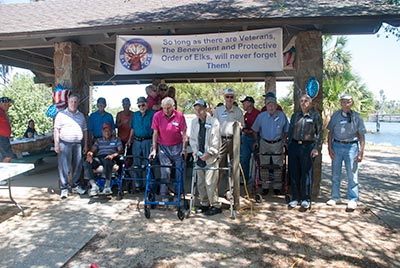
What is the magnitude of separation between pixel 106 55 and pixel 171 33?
16.0 feet

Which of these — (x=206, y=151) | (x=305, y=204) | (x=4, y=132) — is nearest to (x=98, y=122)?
(x=4, y=132)

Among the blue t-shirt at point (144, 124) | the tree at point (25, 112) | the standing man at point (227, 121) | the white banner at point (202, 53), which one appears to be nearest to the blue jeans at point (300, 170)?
the standing man at point (227, 121)

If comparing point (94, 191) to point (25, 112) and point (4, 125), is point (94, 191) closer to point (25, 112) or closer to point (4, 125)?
point (4, 125)

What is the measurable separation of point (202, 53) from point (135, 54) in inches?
49.4

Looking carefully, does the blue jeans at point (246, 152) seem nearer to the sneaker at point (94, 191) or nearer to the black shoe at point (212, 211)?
the black shoe at point (212, 211)

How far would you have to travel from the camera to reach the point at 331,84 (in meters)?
14.8

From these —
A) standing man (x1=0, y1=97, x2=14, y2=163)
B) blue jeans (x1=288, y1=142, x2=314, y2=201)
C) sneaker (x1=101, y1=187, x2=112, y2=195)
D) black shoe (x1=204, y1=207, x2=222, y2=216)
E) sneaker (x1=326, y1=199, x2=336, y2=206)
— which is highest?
standing man (x1=0, y1=97, x2=14, y2=163)

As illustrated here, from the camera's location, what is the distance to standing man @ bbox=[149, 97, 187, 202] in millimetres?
5195

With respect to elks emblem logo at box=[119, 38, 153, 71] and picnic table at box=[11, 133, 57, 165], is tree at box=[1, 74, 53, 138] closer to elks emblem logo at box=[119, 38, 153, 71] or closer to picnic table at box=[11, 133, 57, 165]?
picnic table at box=[11, 133, 57, 165]

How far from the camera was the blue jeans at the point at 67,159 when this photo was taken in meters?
5.84

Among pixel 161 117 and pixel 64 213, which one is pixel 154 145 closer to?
pixel 161 117

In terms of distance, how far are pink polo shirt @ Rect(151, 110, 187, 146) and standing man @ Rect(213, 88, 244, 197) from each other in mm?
667

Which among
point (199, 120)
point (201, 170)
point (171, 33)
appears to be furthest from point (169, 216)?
point (171, 33)

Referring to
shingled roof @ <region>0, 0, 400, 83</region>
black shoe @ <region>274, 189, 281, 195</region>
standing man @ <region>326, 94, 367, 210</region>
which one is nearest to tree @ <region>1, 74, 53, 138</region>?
shingled roof @ <region>0, 0, 400, 83</region>
